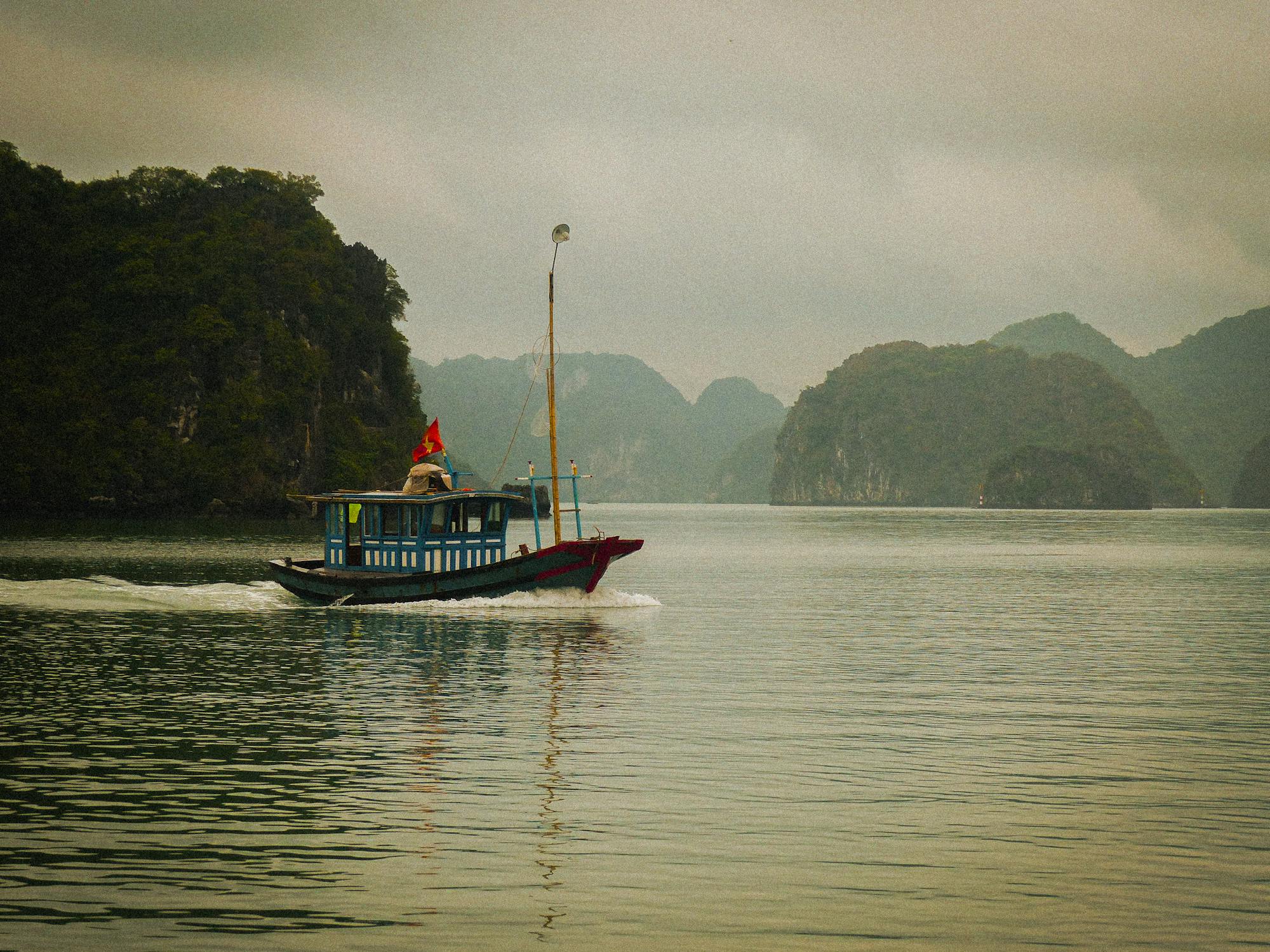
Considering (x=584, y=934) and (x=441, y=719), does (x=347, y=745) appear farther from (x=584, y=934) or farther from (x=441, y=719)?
(x=584, y=934)

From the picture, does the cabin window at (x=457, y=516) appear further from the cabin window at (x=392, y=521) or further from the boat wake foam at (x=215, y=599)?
the boat wake foam at (x=215, y=599)

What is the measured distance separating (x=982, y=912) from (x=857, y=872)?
1600 mm

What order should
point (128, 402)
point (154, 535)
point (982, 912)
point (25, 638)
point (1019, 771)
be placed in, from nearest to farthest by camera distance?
1. point (982, 912)
2. point (1019, 771)
3. point (25, 638)
4. point (154, 535)
5. point (128, 402)

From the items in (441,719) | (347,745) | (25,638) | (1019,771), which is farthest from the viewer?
(25,638)

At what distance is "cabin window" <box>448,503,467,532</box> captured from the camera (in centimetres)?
4391

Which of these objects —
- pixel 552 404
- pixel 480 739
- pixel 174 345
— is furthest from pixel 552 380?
pixel 174 345

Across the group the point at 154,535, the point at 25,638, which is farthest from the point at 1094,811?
the point at 154,535

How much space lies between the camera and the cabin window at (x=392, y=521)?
145 ft

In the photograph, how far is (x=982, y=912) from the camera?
38.0 feet

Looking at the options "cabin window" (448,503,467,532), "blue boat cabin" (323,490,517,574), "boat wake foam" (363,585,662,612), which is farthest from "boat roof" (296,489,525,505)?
"boat wake foam" (363,585,662,612)

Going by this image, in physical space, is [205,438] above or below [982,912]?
above

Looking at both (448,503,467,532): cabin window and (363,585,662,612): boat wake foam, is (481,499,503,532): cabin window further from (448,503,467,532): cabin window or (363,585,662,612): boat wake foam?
(363,585,662,612): boat wake foam

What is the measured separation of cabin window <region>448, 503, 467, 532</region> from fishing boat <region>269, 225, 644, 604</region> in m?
0.02

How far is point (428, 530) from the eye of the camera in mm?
43750
